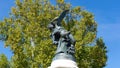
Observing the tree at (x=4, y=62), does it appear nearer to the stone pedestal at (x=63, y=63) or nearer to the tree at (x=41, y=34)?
the tree at (x=41, y=34)

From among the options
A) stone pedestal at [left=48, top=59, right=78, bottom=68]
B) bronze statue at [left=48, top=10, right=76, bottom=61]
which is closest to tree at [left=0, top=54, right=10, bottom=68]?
bronze statue at [left=48, top=10, right=76, bottom=61]

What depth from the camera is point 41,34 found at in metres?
34.9

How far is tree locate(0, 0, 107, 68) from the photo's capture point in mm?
33625

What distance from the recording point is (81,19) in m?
36.5

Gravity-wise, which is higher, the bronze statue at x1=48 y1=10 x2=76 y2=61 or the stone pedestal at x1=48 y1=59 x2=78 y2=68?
the bronze statue at x1=48 y1=10 x2=76 y2=61

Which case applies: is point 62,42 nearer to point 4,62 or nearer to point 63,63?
point 63,63

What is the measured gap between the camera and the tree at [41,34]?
33625 millimetres

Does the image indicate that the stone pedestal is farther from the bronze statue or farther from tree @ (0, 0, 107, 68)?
tree @ (0, 0, 107, 68)

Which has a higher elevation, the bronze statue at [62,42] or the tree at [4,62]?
the tree at [4,62]

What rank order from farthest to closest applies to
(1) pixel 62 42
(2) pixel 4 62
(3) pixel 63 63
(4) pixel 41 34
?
1. (2) pixel 4 62
2. (4) pixel 41 34
3. (1) pixel 62 42
4. (3) pixel 63 63

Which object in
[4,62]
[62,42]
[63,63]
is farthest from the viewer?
[4,62]

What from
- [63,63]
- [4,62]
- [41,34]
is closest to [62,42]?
[63,63]

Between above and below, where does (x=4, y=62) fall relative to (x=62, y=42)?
above

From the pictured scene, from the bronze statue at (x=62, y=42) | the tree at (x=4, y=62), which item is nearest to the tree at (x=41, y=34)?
the tree at (x=4, y=62)
